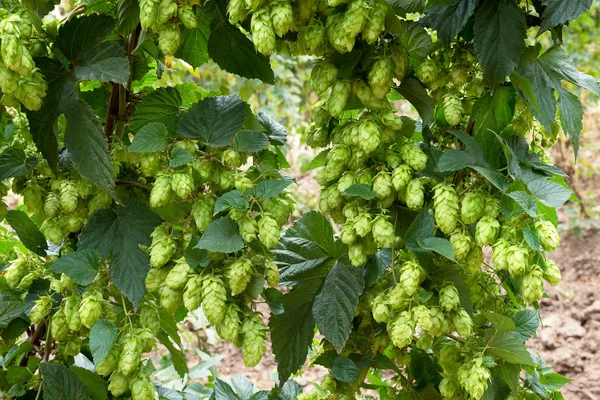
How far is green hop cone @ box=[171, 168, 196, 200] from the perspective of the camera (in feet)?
3.08

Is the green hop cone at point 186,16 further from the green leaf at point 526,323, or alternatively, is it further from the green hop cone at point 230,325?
the green leaf at point 526,323

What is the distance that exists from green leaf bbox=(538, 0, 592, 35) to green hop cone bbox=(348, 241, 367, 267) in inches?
16.3

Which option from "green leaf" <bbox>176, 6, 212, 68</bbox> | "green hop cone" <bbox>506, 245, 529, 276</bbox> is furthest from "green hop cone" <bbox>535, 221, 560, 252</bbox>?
"green leaf" <bbox>176, 6, 212, 68</bbox>

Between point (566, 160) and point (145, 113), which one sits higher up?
point (145, 113)

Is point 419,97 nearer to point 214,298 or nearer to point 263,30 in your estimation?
point 263,30

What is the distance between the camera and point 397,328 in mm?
970

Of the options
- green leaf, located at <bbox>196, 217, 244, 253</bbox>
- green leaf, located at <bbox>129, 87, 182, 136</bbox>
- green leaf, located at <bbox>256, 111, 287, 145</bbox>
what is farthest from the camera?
green leaf, located at <bbox>256, 111, 287, 145</bbox>

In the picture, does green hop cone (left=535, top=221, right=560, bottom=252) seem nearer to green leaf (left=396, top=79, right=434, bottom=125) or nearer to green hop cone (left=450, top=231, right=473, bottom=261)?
green hop cone (left=450, top=231, right=473, bottom=261)

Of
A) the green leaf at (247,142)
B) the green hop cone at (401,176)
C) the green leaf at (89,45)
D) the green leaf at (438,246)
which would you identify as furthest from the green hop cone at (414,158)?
the green leaf at (89,45)

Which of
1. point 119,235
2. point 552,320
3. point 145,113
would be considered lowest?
point 552,320

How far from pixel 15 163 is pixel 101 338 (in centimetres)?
33

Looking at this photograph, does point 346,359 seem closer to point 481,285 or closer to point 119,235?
point 481,285

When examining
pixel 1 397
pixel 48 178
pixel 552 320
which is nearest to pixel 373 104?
pixel 48 178

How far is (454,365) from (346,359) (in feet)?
0.60
